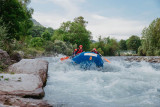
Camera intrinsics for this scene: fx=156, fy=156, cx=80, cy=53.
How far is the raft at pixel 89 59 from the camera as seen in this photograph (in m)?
8.79

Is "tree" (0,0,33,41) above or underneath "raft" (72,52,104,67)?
above

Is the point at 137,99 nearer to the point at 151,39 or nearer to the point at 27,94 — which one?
the point at 27,94

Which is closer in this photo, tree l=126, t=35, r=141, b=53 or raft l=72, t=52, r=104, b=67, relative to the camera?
raft l=72, t=52, r=104, b=67

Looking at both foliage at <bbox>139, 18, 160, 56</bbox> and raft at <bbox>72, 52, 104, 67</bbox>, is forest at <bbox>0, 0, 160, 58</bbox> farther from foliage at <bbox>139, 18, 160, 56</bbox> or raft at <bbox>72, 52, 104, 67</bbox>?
raft at <bbox>72, 52, 104, 67</bbox>

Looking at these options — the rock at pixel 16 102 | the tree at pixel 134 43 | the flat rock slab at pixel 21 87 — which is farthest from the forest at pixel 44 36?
the rock at pixel 16 102

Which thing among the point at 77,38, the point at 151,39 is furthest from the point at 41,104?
the point at 77,38

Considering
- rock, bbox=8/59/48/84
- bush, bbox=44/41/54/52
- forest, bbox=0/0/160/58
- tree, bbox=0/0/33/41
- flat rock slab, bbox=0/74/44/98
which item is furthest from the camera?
bush, bbox=44/41/54/52

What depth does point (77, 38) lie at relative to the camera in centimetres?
4378

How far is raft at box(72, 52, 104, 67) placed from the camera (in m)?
8.79

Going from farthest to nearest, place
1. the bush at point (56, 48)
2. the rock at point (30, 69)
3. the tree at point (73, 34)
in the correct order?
the tree at point (73, 34)
the bush at point (56, 48)
the rock at point (30, 69)

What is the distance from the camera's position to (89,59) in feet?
28.9

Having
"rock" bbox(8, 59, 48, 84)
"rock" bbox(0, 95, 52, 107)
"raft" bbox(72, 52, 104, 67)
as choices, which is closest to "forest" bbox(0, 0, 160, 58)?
"rock" bbox(8, 59, 48, 84)

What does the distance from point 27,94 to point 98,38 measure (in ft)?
199

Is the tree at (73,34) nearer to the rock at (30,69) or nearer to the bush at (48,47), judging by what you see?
the bush at (48,47)
